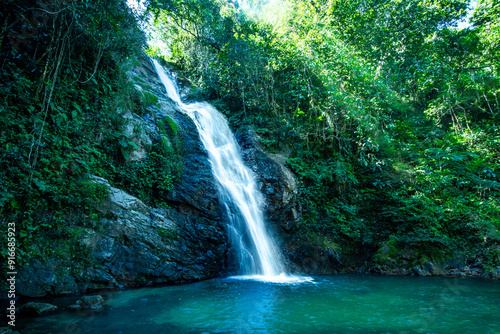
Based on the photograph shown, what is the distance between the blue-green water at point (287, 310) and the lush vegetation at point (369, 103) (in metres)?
3.56

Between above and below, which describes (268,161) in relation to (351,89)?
below

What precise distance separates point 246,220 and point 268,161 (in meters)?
3.05

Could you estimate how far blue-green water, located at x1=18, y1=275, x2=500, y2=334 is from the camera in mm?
4105

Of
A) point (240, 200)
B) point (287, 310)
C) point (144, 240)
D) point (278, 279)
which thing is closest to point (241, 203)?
point (240, 200)

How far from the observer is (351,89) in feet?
41.8

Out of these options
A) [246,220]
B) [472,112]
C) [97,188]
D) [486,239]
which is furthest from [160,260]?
[472,112]

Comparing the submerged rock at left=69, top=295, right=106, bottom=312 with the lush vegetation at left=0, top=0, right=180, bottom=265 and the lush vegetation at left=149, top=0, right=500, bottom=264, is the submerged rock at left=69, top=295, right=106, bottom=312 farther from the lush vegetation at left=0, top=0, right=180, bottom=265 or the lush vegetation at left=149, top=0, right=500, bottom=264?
the lush vegetation at left=149, top=0, right=500, bottom=264

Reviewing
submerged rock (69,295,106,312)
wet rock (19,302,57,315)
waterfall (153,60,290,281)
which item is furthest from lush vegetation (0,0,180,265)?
waterfall (153,60,290,281)

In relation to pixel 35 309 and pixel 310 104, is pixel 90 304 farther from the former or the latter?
pixel 310 104

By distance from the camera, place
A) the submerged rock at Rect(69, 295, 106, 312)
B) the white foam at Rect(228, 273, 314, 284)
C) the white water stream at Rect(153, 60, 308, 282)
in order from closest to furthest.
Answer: the submerged rock at Rect(69, 295, 106, 312) < the white foam at Rect(228, 273, 314, 284) < the white water stream at Rect(153, 60, 308, 282)

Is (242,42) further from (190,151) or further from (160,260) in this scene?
(160,260)

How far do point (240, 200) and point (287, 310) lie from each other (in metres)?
4.70

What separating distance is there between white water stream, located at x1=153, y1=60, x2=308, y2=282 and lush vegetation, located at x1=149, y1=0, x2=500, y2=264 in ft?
6.05

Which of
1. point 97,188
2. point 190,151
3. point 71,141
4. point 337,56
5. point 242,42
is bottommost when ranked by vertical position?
point 97,188
